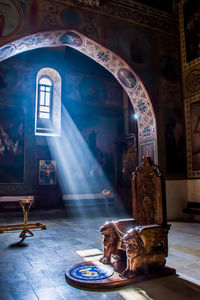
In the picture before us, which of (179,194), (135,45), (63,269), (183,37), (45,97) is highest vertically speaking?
(183,37)

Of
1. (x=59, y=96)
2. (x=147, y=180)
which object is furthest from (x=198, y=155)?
(x=59, y=96)

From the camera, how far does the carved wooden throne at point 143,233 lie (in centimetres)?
316

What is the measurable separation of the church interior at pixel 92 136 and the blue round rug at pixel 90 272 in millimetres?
186

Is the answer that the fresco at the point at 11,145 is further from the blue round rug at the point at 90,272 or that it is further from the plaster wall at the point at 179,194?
the blue round rug at the point at 90,272

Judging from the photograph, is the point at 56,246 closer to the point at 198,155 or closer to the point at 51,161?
the point at 198,155

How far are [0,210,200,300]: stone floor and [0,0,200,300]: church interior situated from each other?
0.02 meters

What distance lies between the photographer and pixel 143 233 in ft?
10.6

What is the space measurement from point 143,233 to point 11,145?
971cm

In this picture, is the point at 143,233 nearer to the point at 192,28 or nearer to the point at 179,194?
the point at 179,194

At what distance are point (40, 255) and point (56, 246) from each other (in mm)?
663

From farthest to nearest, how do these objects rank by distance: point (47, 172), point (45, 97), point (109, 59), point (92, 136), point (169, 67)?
point (92, 136) → point (45, 97) → point (47, 172) → point (169, 67) → point (109, 59)

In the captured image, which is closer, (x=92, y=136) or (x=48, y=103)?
(x=48, y=103)

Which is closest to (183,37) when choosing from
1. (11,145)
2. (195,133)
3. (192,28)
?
(192,28)

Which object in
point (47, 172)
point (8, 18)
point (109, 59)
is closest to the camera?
point (8, 18)
